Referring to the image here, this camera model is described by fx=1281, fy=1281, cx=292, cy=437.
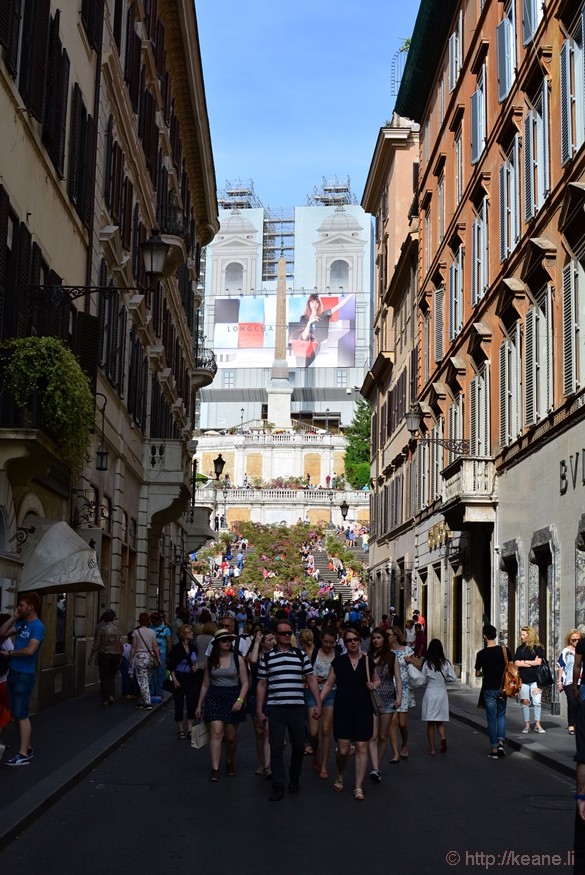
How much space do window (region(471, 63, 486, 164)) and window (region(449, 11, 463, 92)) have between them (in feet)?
11.8

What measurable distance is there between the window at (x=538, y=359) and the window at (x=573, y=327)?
48.6 inches

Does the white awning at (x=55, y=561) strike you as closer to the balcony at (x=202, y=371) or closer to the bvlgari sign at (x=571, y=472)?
the bvlgari sign at (x=571, y=472)

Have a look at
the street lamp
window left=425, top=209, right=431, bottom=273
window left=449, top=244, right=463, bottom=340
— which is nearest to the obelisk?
window left=425, top=209, right=431, bottom=273

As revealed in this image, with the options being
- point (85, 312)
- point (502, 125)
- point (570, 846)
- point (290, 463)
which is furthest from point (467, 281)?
point (290, 463)

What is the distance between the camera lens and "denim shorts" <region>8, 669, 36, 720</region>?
12828 millimetres

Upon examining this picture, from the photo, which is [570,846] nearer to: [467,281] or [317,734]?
[317,734]

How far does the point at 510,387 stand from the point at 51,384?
13079 mm

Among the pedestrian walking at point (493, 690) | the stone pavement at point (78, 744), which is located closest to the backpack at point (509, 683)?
the pedestrian walking at point (493, 690)

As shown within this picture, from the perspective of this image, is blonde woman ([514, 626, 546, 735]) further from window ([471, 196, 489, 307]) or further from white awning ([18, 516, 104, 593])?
window ([471, 196, 489, 307])

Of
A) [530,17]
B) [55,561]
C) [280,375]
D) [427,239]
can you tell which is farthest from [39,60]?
[280,375]

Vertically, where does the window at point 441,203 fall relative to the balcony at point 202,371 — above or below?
above

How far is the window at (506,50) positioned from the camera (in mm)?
26500

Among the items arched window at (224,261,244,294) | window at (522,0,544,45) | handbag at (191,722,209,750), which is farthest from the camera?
arched window at (224,261,244,294)

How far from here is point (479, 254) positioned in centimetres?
2981
